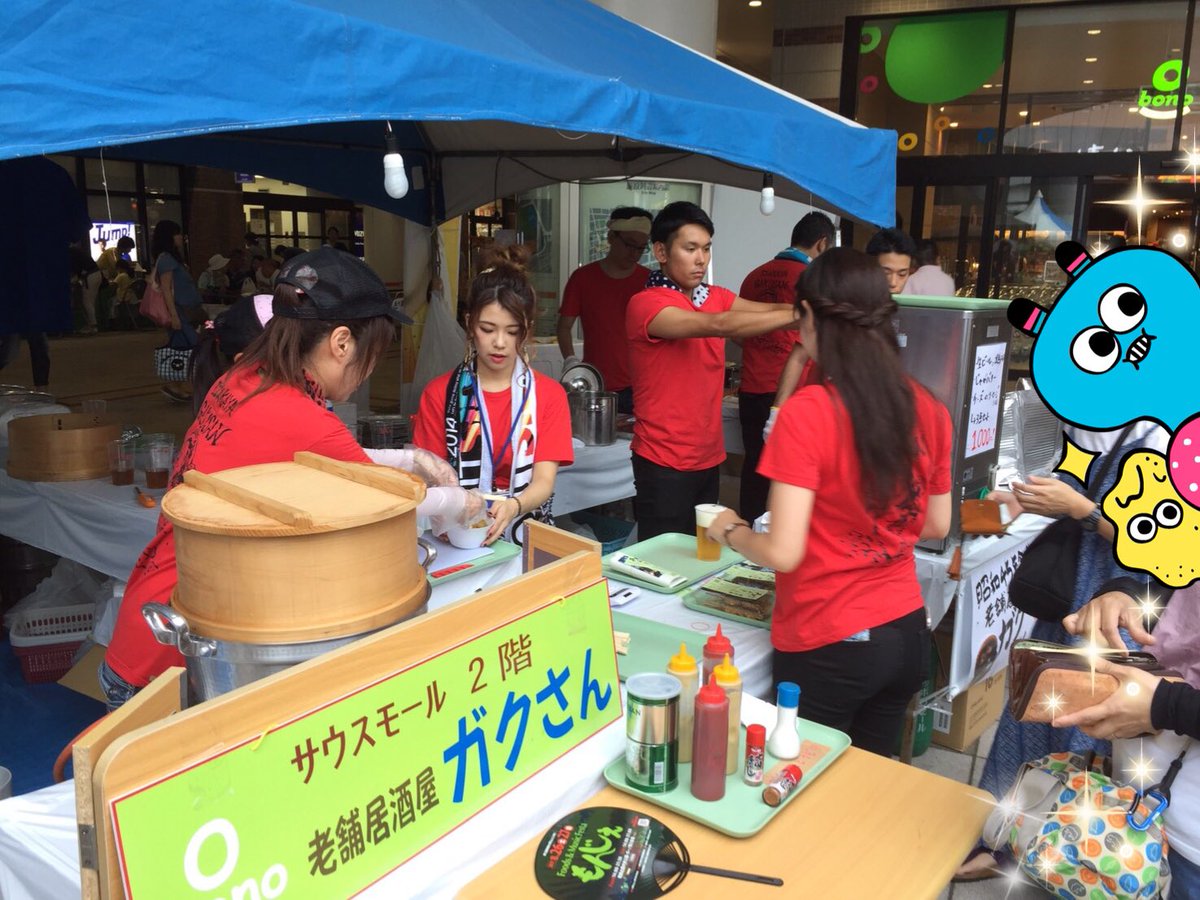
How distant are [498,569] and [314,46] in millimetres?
1342

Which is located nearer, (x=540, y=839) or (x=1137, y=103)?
(x=540, y=839)

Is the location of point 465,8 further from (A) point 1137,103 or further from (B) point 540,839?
(A) point 1137,103

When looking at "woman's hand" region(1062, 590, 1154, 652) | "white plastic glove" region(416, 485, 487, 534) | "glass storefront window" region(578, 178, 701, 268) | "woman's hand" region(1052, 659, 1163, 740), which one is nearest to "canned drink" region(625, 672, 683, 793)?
"woman's hand" region(1052, 659, 1163, 740)

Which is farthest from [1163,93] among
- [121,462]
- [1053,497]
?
[121,462]

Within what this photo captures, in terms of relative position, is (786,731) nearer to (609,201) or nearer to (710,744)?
(710,744)

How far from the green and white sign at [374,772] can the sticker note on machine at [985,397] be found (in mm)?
1539

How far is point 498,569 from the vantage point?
2.41 meters

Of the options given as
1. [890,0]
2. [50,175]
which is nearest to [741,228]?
[890,0]

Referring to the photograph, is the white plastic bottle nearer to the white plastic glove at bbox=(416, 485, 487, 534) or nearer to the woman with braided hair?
the woman with braided hair

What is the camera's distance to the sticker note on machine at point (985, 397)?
8.55 feet

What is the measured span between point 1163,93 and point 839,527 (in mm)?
8511

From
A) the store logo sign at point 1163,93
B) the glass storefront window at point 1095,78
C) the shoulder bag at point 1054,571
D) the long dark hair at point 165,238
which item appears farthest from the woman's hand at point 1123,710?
the store logo sign at point 1163,93

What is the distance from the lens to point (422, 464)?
2.14 meters

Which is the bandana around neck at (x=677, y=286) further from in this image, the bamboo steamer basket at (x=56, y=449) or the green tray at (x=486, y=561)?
the bamboo steamer basket at (x=56, y=449)
